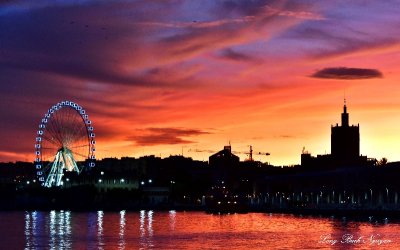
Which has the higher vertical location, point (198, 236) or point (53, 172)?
point (53, 172)

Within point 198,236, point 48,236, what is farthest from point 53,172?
point 198,236

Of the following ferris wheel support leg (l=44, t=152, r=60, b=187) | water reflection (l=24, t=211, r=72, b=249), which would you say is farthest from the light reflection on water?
ferris wheel support leg (l=44, t=152, r=60, b=187)

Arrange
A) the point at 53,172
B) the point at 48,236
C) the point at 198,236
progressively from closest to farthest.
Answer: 1. the point at 198,236
2. the point at 48,236
3. the point at 53,172

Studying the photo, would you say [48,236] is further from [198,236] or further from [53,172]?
[53,172]

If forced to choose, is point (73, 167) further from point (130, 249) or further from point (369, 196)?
point (130, 249)

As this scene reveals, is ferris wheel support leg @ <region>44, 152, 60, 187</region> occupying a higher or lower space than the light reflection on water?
higher

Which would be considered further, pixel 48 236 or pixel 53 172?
pixel 53 172

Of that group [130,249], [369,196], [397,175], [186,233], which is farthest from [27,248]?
[369,196]

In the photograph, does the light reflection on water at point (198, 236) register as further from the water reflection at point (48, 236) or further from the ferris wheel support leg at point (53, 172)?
the ferris wheel support leg at point (53, 172)

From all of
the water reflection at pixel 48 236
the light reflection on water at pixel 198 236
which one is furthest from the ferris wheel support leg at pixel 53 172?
the light reflection on water at pixel 198 236

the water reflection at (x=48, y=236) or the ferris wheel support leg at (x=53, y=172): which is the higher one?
the ferris wheel support leg at (x=53, y=172)

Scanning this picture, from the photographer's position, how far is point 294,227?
4820 inches

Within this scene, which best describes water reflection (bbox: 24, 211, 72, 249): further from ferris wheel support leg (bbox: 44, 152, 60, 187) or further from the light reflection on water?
ferris wheel support leg (bbox: 44, 152, 60, 187)

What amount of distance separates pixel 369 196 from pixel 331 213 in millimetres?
11511
